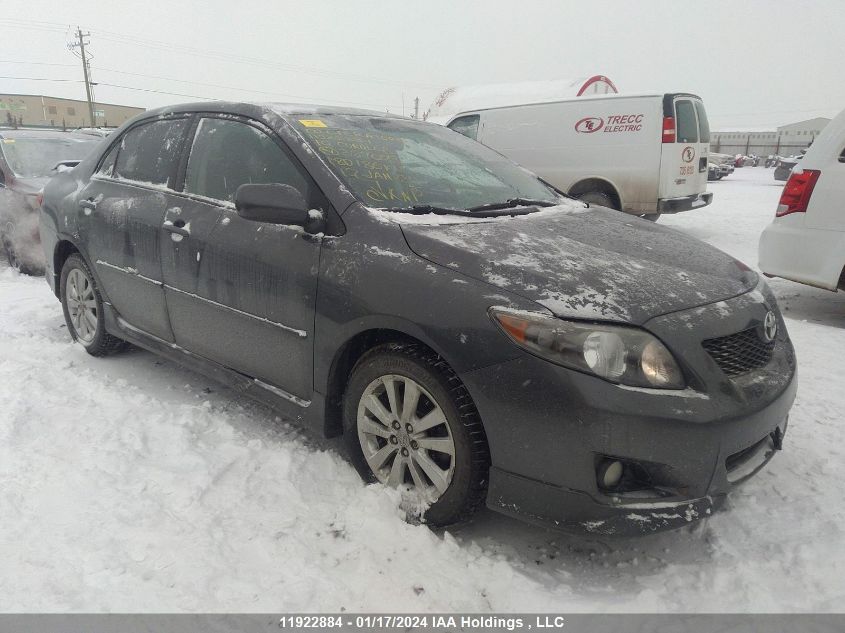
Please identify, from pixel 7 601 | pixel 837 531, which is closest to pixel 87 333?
pixel 7 601

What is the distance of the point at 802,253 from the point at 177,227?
4.56 m

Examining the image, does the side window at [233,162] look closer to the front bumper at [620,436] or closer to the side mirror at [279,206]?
the side mirror at [279,206]

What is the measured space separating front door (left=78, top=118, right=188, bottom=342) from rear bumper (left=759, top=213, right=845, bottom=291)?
4493 millimetres

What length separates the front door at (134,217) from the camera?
3.28 m

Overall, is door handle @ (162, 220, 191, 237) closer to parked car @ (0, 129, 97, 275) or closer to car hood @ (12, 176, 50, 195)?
parked car @ (0, 129, 97, 275)

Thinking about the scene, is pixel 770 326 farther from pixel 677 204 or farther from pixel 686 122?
pixel 686 122

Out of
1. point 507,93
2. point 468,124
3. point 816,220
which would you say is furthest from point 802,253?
point 507,93

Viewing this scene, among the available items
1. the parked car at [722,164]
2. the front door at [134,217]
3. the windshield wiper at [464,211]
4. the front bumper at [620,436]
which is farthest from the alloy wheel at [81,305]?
the parked car at [722,164]

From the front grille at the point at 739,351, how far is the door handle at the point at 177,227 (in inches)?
98.3

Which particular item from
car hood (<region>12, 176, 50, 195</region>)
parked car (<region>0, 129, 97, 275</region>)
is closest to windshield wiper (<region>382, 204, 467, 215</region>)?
parked car (<region>0, 129, 97, 275</region>)

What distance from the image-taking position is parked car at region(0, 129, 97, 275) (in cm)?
629

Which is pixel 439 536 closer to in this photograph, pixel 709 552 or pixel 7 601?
pixel 709 552

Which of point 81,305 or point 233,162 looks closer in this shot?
point 233,162

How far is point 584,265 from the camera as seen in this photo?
7.06 ft
